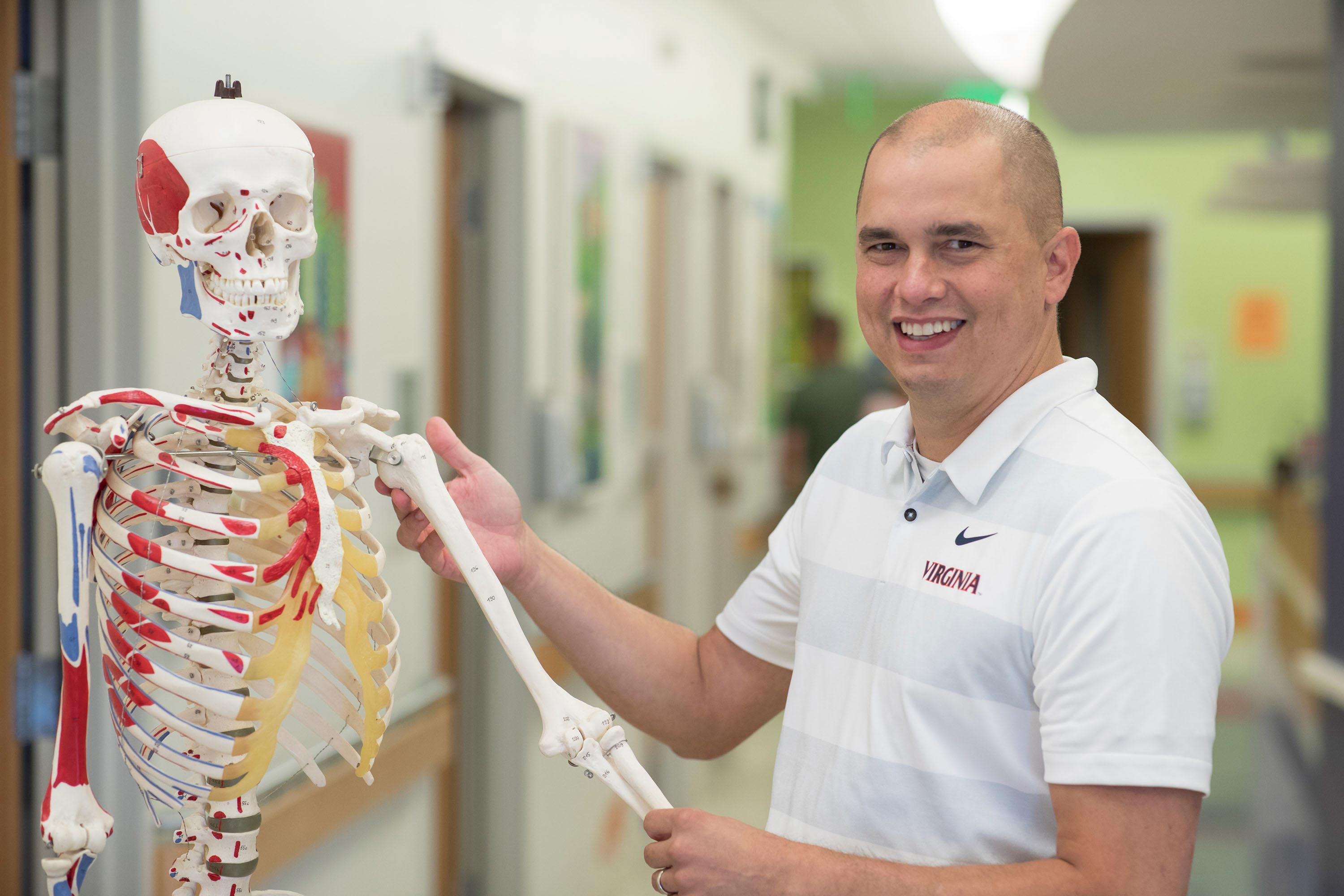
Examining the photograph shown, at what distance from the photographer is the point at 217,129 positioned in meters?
1.09

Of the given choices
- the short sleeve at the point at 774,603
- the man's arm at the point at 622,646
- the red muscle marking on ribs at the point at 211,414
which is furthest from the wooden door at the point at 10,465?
the short sleeve at the point at 774,603

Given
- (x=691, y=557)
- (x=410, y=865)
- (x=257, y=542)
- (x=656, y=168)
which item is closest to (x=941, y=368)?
(x=257, y=542)

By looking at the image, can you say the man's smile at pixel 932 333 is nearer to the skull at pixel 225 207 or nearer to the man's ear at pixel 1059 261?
the man's ear at pixel 1059 261

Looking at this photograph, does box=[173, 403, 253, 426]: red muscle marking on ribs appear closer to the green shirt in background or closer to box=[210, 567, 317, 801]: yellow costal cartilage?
box=[210, 567, 317, 801]: yellow costal cartilage

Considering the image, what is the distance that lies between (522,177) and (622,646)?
1.90 meters

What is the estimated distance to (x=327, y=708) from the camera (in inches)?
92.6

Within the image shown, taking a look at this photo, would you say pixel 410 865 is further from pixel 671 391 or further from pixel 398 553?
pixel 671 391

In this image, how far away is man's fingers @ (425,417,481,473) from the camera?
1.30 metres

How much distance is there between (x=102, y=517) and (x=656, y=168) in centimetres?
370

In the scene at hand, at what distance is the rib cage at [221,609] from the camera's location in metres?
1.05

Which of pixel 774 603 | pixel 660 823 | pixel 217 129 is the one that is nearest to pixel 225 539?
pixel 217 129

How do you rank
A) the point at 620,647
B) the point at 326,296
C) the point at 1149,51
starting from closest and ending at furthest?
the point at 620,647, the point at 326,296, the point at 1149,51

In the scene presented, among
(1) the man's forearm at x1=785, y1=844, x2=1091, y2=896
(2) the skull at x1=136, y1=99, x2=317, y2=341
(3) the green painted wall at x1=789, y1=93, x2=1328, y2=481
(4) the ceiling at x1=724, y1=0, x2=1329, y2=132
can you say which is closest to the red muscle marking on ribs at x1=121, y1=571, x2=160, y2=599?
(2) the skull at x1=136, y1=99, x2=317, y2=341

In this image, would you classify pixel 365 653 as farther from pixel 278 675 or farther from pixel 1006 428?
pixel 1006 428
